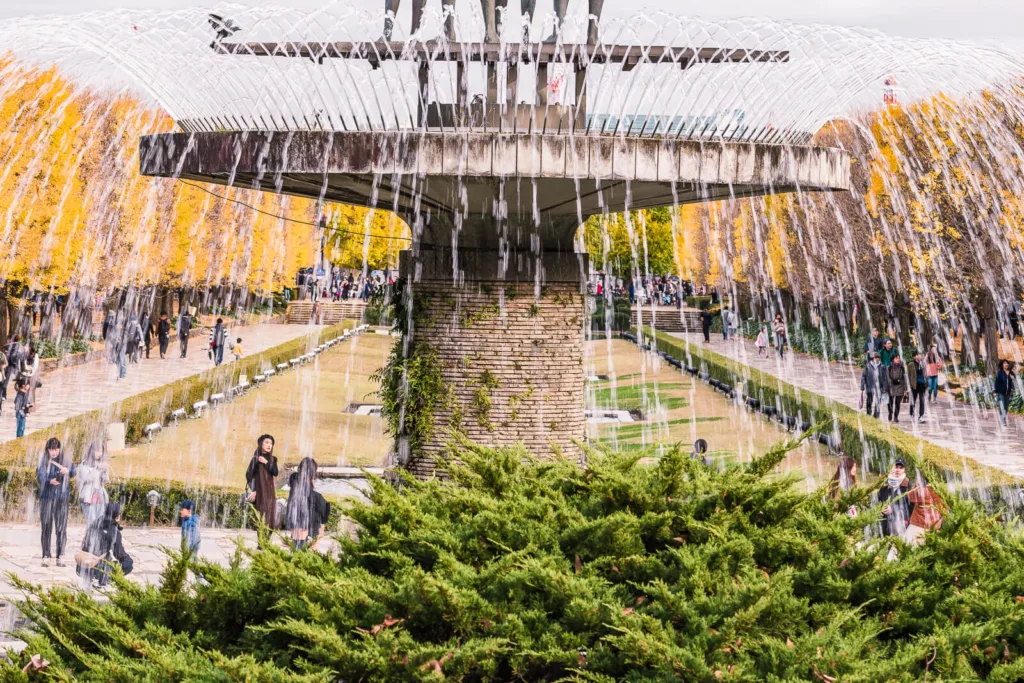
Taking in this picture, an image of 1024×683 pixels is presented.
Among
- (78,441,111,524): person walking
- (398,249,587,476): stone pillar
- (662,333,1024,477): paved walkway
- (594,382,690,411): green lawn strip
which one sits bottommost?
(662,333,1024,477): paved walkway

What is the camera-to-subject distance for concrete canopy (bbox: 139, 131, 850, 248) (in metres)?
7.54

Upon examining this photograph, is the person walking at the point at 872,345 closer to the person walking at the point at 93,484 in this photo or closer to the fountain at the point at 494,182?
the fountain at the point at 494,182

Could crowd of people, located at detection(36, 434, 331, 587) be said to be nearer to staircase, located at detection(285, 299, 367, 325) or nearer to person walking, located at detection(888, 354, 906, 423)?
person walking, located at detection(888, 354, 906, 423)

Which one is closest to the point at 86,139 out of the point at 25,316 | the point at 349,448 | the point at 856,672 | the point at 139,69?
the point at 25,316

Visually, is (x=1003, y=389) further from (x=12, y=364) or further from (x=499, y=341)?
(x=12, y=364)

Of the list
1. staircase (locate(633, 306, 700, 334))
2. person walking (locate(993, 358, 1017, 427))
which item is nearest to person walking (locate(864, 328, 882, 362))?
person walking (locate(993, 358, 1017, 427))

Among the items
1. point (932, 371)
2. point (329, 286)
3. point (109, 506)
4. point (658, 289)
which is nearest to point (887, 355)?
point (932, 371)

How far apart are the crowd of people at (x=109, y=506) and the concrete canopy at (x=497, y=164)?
8.77ft

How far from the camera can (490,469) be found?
549cm

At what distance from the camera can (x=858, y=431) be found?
59.1 feet

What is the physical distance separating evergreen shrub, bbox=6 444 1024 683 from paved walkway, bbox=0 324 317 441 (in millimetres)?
14829

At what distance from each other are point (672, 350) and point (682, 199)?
2747cm

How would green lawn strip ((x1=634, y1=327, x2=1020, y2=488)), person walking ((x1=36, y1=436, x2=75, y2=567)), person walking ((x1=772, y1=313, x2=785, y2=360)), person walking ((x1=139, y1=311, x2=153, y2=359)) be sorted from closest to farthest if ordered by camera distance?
person walking ((x1=36, y1=436, x2=75, y2=567)) < green lawn strip ((x1=634, y1=327, x2=1020, y2=488)) < person walking ((x1=139, y1=311, x2=153, y2=359)) < person walking ((x1=772, y1=313, x2=785, y2=360))

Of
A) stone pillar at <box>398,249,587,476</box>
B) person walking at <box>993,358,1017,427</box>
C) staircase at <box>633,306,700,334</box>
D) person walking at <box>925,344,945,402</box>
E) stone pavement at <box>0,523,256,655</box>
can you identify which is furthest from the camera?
staircase at <box>633,306,700,334</box>
